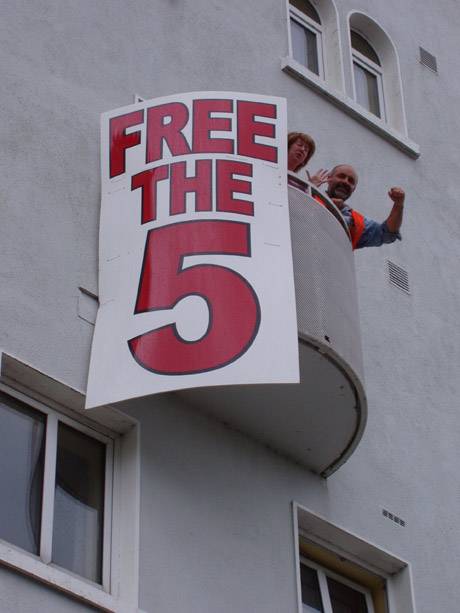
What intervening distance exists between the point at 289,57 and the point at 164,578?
6.40 metres

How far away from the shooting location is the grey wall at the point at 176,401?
1160cm

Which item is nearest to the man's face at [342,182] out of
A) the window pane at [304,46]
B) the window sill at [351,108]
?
the window sill at [351,108]

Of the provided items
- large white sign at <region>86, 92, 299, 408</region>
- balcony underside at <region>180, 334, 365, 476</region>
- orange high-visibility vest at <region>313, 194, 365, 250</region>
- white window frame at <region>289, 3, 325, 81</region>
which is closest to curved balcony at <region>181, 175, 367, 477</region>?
balcony underside at <region>180, 334, 365, 476</region>

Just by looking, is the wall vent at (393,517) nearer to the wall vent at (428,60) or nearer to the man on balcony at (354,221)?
the man on balcony at (354,221)

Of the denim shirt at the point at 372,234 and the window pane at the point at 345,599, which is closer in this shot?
the window pane at the point at 345,599

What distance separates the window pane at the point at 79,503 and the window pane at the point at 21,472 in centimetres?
17

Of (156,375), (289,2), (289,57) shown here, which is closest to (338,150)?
(289,57)

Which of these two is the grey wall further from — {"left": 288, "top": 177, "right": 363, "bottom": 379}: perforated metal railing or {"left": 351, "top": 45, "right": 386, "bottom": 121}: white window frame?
{"left": 288, "top": 177, "right": 363, "bottom": 379}: perforated metal railing

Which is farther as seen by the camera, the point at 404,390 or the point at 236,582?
the point at 404,390

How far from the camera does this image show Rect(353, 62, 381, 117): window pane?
1750 cm

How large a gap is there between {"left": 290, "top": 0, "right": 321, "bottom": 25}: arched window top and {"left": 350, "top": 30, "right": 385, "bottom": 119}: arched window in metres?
0.53

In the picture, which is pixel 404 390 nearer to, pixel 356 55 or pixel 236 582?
pixel 236 582

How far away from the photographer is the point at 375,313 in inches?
583

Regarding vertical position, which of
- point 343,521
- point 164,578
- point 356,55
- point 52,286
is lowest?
point 164,578
